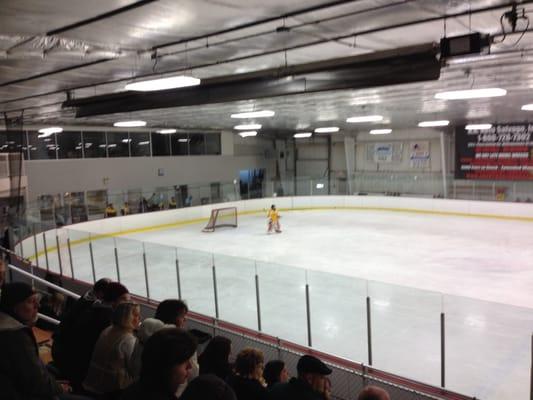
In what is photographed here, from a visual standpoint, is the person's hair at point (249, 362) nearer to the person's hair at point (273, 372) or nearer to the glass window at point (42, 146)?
the person's hair at point (273, 372)

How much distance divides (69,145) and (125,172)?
2.84 meters

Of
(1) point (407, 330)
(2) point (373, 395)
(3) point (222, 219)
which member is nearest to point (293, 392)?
(2) point (373, 395)

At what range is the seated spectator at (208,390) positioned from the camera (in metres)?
1.73

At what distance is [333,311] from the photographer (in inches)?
234

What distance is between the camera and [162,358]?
191 cm

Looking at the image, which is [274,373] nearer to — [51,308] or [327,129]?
[51,308]

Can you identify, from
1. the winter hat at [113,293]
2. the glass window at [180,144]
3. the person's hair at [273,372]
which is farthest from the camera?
the glass window at [180,144]

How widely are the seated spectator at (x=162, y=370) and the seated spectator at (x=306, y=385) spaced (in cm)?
112

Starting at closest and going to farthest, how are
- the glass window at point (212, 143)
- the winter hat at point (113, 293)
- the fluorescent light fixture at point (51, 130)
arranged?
the winter hat at point (113, 293), the fluorescent light fixture at point (51, 130), the glass window at point (212, 143)

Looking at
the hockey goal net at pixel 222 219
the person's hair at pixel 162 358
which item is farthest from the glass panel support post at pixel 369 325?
the hockey goal net at pixel 222 219

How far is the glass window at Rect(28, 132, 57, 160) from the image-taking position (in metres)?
19.2

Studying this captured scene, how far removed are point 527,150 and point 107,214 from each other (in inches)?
687

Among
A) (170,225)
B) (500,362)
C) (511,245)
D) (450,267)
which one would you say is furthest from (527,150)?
(500,362)

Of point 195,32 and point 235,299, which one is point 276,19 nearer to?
point 195,32
